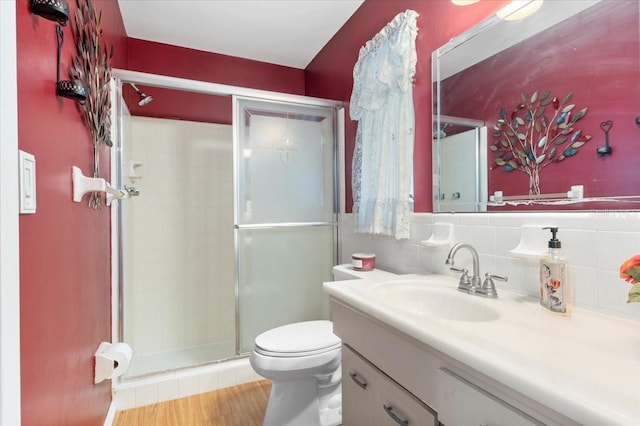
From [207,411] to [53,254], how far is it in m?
1.40

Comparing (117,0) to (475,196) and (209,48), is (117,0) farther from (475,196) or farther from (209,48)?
(475,196)

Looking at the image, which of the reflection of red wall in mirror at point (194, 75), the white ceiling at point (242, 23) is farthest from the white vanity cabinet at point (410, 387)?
the reflection of red wall in mirror at point (194, 75)

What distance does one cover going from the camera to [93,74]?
1.27 meters

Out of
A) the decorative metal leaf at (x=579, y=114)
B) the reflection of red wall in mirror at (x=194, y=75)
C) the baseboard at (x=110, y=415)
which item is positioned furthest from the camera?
the reflection of red wall in mirror at (x=194, y=75)

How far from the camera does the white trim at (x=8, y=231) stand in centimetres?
53

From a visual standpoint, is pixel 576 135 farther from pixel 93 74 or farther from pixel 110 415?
pixel 110 415

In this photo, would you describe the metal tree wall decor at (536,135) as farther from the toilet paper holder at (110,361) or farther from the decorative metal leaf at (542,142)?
the toilet paper holder at (110,361)

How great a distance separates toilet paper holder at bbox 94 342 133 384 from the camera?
1310 mm

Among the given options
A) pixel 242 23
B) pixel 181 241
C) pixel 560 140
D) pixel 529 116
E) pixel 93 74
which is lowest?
pixel 181 241

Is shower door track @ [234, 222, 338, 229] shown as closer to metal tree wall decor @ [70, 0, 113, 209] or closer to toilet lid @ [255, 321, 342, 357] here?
toilet lid @ [255, 321, 342, 357]

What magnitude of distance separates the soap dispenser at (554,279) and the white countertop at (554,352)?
0.03 meters

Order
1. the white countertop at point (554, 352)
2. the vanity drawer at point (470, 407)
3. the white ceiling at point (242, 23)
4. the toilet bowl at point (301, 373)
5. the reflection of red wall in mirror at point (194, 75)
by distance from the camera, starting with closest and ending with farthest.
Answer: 1. the white countertop at point (554, 352)
2. the vanity drawer at point (470, 407)
3. the toilet bowl at point (301, 373)
4. the white ceiling at point (242, 23)
5. the reflection of red wall in mirror at point (194, 75)

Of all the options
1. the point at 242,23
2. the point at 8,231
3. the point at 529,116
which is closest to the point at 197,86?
the point at 242,23

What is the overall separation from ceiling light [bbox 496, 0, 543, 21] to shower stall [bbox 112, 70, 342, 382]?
1306 mm
